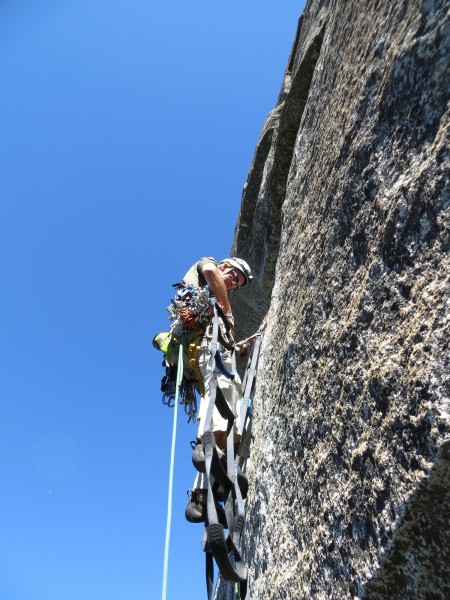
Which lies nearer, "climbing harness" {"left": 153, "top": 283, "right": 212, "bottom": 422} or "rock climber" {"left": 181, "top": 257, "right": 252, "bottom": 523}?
"rock climber" {"left": 181, "top": 257, "right": 252, "bottom": 523}

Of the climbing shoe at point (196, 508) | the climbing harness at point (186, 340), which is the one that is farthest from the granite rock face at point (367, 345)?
the climbing harness at point (186, 340)

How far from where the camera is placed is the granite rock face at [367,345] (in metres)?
1.34

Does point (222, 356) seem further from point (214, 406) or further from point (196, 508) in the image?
point (196, 508)

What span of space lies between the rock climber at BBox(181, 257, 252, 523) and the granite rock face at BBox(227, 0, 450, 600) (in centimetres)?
50

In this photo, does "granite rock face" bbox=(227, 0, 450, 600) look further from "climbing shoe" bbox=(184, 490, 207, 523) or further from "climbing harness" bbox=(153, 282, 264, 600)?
"climbing shoe" bbox=(184, 490, 207, 523)

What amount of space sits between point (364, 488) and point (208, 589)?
6.27 feet

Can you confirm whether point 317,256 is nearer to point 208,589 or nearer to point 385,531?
→ point 385,531

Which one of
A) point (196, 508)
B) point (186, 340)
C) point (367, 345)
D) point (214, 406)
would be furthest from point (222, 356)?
point (367, 345)

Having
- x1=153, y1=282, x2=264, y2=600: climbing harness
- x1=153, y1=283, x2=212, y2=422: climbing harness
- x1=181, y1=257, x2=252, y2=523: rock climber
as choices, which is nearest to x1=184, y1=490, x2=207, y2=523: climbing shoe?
x1=181, y1=257, x2=252, y2=523: rock climber

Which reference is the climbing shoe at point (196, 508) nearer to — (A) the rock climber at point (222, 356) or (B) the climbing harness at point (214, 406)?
(A) the rock climber at point (222, 356)

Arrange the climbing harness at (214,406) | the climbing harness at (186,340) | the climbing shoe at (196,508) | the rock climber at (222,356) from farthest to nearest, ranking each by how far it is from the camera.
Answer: the climbing harness at (186,340) → the rock climber at (222,356) → the climbing shoe at (196,508) → the climbing harness at (214,406)

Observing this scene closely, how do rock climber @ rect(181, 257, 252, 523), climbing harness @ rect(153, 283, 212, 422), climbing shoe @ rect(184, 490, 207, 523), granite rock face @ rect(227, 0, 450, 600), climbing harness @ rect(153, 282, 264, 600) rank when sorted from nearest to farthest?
granite rock face @ rect(227, 0, 450, 600)
climbing harness @ rect(153, 282, 264, 600)
climbing shoe @ rect(184, 490, 207, 523)
rock climber @ rect(181, 257, 252, 523)
climbing harness @ rect(153, 283, 212, 422)

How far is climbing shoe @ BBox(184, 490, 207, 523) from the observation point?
309 cm

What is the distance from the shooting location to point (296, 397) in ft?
7.58
